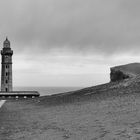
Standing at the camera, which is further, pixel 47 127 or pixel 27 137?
pixel 47 127

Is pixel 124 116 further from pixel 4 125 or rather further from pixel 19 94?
pixel 19 94

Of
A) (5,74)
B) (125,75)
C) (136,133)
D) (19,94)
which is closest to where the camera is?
(136,133)

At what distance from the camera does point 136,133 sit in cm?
1520

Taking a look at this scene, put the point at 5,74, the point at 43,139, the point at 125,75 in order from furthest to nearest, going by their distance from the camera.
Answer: the point at 5,74, the point at 125,75, the point at 43,139

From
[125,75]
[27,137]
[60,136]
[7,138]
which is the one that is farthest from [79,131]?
[125,75]

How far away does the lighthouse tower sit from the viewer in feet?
289

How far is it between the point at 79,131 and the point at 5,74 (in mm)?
73565

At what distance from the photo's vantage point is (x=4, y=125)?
75.4 ft

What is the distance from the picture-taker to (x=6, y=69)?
89500mm

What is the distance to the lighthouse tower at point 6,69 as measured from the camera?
289 feet

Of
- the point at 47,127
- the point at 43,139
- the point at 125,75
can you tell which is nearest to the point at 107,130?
the point at 43,139

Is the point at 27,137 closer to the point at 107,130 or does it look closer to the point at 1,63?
the point at 107,130

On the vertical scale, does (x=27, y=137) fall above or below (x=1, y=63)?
below

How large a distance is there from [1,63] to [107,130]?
7751cm
